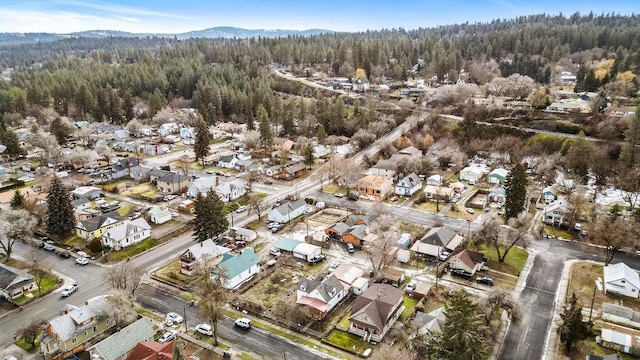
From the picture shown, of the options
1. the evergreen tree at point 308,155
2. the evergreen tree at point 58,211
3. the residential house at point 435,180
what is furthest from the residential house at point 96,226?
the residential house at point 435,180

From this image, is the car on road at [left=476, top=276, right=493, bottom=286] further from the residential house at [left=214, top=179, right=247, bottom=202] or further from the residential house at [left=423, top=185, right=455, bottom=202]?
the residential house at [left=214, top=179, right=247, bottom=202]

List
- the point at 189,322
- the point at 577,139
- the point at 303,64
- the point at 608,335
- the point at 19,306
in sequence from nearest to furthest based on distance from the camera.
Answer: the point at 608,335 < the point at 189,322 < the point at 19,306 < the point at 577,139 < the point at 303,64

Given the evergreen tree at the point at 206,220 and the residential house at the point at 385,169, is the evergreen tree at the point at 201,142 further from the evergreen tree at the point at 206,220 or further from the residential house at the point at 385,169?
the evergreen tree at the point at 206,220

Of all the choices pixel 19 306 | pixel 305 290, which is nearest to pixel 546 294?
pixel 305 290

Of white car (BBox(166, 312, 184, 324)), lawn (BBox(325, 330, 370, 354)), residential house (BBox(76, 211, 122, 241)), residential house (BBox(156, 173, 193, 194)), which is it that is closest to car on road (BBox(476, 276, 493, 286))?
lawn (BBox(325, 330, 370, 354))

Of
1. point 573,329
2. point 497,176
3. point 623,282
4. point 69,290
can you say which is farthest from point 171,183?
point 623,282

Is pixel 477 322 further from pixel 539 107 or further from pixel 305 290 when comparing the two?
pixel 539 107
